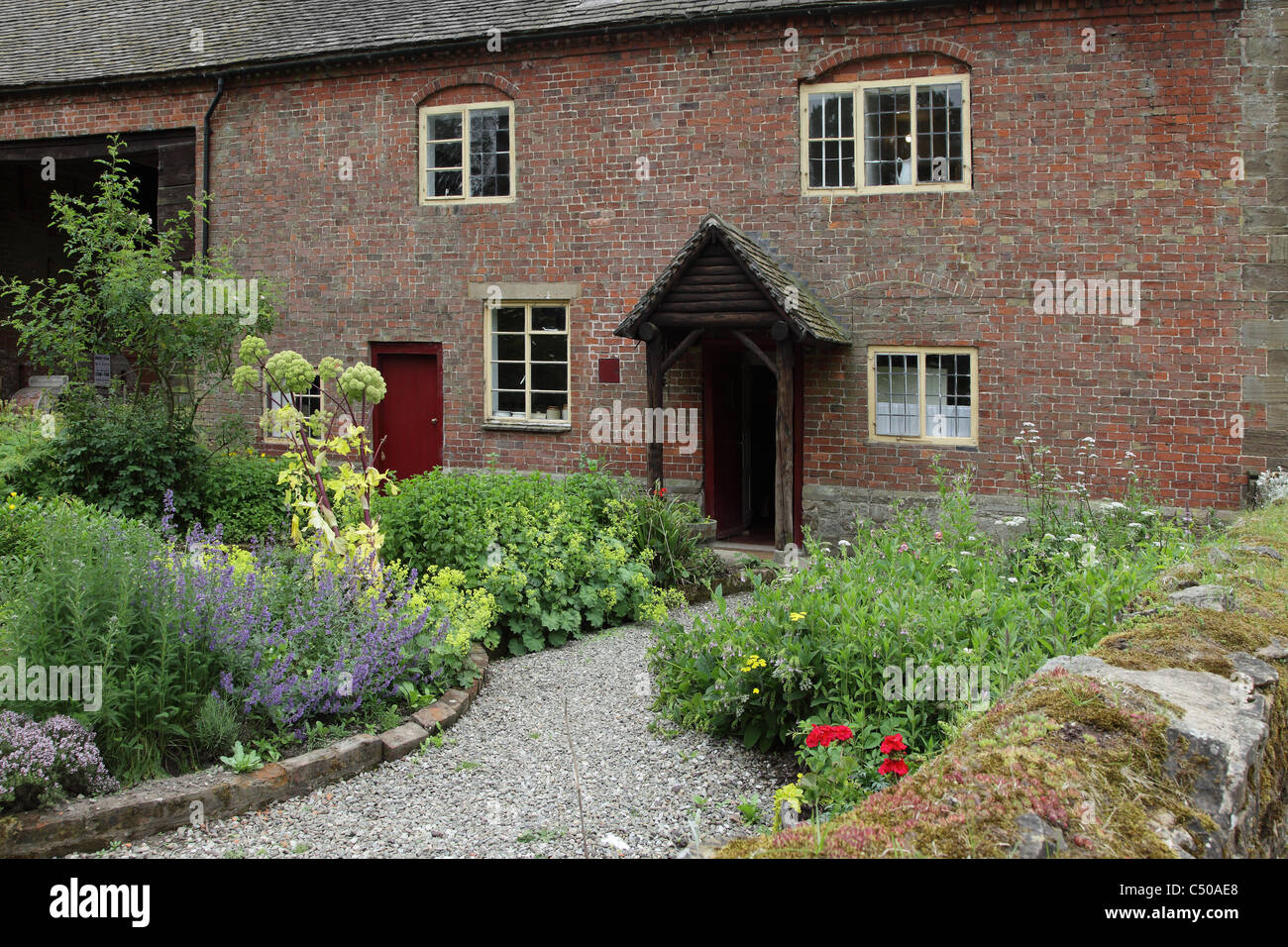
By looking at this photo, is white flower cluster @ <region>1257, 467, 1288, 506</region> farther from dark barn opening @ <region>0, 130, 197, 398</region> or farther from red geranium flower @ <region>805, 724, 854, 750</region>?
dark barn opening @ <region>0, 130, 197, 398</region>

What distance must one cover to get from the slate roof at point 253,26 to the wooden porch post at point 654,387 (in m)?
4.19

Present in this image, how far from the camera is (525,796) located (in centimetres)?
511

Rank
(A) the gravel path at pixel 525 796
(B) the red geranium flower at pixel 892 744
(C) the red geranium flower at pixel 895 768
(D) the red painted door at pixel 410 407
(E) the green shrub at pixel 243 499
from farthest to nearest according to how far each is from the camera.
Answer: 1. (D) the red painted door at pixel 410 407
2. (E) the green shrub at pixel 243 499
3. (A) the gravel path at pixel 525 796
4. (B) the red geranium flower at pixel 892 744
5. (C) the red geranium flower at pixel 895 768

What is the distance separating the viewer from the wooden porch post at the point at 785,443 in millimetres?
11086

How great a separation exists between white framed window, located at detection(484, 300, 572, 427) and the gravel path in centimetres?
756

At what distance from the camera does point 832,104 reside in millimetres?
12234

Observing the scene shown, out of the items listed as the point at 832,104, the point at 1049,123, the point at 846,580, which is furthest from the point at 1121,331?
the point at 846,580

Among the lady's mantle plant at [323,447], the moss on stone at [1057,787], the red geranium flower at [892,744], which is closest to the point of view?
the moss on stone at [1057,787]

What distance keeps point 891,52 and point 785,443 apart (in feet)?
16.0

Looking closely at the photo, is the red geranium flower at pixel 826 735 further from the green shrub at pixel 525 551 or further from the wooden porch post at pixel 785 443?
the wooden porch post at pixel 785 443

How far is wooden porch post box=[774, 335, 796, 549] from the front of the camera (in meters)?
11.1

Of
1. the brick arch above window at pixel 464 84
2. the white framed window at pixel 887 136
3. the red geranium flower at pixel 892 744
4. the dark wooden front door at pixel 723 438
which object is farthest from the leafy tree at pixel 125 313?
the red geranium flower at pixel 892 744

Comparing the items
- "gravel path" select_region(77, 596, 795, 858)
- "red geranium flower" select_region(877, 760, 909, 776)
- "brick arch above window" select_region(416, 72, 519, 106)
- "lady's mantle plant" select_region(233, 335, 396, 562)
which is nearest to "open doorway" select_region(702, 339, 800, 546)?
"brick arch above window" select_region(416, 72, 519, 106)

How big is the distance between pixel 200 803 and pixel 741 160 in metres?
10.1
